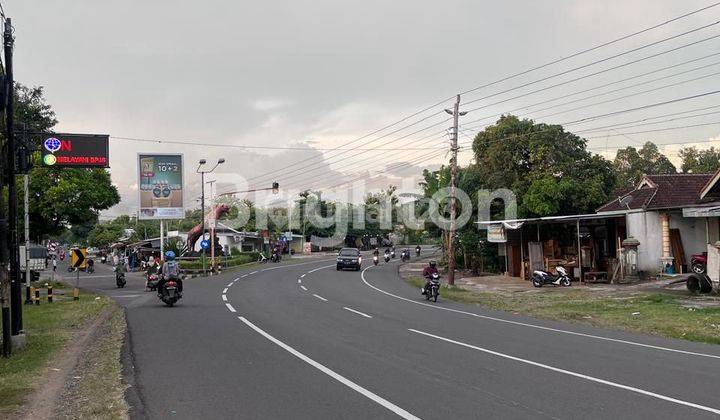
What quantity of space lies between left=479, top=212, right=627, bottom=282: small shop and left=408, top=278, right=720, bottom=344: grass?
4.71 meters

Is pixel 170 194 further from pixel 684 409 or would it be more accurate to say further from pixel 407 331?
pixel 684 409

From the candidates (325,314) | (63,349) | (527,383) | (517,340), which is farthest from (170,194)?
(527,383)

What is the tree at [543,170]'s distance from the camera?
1526 inches

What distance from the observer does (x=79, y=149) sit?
22.0 metres

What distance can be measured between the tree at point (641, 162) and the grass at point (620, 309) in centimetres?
4098

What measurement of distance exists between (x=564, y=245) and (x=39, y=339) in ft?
98.8

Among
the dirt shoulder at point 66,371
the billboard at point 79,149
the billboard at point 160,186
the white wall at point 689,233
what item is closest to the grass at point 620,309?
the white wall at point 689,233

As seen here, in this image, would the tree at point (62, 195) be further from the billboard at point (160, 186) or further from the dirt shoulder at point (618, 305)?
the dirt shoulder at point (618, 305)

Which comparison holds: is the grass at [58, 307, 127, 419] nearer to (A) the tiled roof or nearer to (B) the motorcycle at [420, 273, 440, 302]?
(B) the motorcycle at [420, 273, 440, 302]

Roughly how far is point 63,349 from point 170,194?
34.7m

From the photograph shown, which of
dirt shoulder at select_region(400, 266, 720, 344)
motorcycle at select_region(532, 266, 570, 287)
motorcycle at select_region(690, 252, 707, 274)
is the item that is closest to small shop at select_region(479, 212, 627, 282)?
→ motorcycle at select_region(532, 266, 570, 287)

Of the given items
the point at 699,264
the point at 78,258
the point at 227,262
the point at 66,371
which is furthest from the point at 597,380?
the point at 227,262

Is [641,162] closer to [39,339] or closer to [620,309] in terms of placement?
[620,309]

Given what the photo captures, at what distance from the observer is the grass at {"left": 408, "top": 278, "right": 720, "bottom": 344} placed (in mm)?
16062
